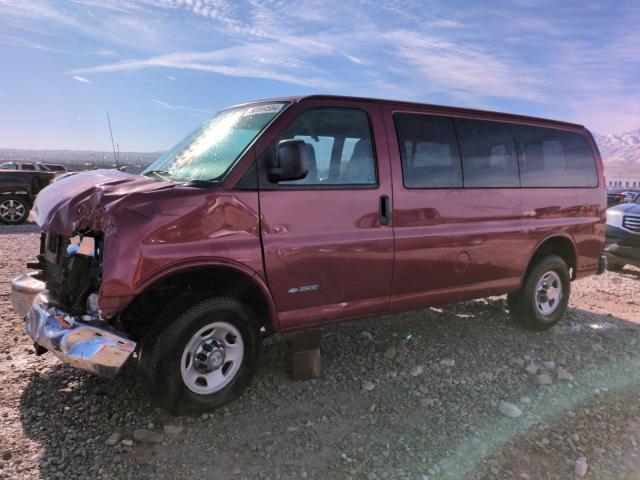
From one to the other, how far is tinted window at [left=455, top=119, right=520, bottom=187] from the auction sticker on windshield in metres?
1.81

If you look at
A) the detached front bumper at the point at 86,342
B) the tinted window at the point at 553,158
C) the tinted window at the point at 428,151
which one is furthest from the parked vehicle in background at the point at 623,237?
the detached front bumper at the point at 86,342

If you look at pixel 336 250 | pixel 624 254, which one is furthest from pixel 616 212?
pixel 336 250

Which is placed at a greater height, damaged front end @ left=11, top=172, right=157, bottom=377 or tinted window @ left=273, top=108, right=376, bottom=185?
tinted window @ left=273, top=108, right=376, bottom=185

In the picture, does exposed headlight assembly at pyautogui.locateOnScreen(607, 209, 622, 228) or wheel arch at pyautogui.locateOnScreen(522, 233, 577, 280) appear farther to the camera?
exposed headlight assembly at pyautogui.locateOnScreen(607, 209, 622, 228)

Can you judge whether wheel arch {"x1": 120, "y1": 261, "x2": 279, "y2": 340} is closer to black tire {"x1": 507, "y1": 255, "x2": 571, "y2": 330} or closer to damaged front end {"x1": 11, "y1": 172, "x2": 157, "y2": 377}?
damaged front end {"x1": 11, "y1": 172, "x2": 157, "y2": 377}

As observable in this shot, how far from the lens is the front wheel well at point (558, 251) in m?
5.47

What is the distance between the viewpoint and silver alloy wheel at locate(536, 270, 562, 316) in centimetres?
548

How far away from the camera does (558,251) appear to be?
573 centimetres

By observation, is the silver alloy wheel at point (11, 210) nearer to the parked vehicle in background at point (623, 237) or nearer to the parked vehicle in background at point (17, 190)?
the parked vehicle in background at point (17, 190)

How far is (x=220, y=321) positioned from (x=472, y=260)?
2.48 meters

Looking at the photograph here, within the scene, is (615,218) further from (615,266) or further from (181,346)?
(181,346)

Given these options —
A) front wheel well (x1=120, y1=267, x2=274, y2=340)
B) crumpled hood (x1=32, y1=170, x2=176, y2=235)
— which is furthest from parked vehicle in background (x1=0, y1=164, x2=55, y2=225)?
front wheel well (x1=120, y1=267, x2=274, y2=340)

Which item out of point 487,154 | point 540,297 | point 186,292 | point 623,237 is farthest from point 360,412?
point 623,237

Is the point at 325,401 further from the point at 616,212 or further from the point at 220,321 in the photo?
the point at 616,212
